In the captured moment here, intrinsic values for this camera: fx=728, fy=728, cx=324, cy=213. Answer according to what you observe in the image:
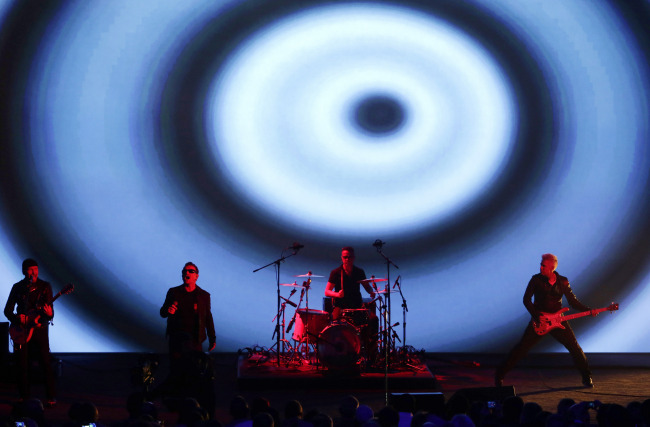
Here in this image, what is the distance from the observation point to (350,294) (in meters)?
8.27

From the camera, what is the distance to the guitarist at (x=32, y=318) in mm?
6574

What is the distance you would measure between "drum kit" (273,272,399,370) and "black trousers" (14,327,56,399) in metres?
2.58

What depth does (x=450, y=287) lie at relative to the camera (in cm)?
960

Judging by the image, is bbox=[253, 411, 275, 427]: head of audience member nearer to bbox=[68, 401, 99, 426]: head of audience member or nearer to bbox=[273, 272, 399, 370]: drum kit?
bbox=[68, 401, 99, 426]: head of audience member

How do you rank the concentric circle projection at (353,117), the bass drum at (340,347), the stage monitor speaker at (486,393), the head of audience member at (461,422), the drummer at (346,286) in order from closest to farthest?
the head of audience member at (461,422), the stage monitor speaker at (486,393), the bass drum at (340,347), the drummer at (346,286), the concentric circle projection at (353,117)

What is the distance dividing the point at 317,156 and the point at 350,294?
223 centimetres

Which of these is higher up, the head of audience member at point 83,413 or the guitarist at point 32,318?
the guitarist at point 32,318

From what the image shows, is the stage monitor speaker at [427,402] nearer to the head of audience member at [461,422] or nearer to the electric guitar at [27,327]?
the head of audience member at [461,422]

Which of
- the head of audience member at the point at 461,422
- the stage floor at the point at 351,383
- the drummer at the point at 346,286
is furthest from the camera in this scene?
the drummer at the point at 346,286

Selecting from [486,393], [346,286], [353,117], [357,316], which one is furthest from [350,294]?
[486,393]

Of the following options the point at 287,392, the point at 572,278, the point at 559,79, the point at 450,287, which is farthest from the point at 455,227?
the point at 287,392

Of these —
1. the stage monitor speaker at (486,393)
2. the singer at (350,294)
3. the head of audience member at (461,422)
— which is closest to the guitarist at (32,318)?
the singer at (350,294)

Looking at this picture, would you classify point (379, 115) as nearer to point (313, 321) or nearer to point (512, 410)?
point (313, 321)

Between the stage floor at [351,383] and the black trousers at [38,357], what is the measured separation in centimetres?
19
